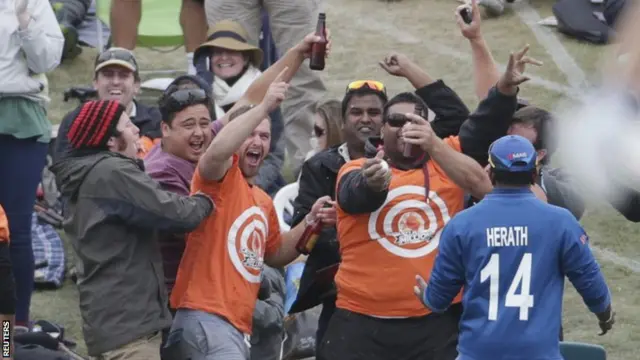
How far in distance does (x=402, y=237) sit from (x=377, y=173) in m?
0.44

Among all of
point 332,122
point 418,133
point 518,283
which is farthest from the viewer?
point 332,122

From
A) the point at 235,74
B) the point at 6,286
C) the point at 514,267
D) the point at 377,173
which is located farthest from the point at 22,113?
the point at 514,267

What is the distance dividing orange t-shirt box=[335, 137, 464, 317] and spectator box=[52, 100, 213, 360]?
722mm

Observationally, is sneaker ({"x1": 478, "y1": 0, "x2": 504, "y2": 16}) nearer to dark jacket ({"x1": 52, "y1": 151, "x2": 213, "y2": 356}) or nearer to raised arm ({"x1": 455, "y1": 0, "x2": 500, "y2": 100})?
raised arm ({"x1": 455, "y1": 0, "x2": 500, "y2": 100})

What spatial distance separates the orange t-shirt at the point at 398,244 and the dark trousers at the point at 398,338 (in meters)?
0.04

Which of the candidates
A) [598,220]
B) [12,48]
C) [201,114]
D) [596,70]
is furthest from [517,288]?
[596,70]

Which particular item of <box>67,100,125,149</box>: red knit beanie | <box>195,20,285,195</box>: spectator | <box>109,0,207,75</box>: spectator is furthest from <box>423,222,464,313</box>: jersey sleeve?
<box>109,0,207,75</box>: spectator

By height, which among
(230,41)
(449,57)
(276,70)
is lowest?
(449,57)

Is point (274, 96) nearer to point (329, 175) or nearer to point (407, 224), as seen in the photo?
point (329, 175)

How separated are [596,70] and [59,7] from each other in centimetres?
464

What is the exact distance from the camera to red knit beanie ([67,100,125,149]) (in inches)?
240

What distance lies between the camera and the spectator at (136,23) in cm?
1011

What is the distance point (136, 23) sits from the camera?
1020cm

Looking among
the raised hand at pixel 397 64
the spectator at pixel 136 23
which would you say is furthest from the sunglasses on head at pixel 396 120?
the spectator at pixel 136 23
